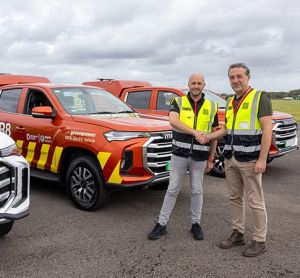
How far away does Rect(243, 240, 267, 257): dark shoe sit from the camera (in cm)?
387

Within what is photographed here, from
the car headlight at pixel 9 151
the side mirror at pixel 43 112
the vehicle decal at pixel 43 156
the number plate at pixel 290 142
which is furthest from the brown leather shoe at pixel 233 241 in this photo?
the number plate at pixel 290 142

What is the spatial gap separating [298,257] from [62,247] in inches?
95.0

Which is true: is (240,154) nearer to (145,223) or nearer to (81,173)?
(145,223)

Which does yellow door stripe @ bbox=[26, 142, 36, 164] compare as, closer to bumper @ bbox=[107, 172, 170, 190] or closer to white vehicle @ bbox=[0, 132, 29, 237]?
bumper @ bbox=[107, 172, 170, 190]

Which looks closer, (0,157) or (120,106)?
(0,157)

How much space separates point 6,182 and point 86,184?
1726 millimetres

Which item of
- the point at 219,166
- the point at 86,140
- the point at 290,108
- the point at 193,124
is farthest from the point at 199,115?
the point at 290,108

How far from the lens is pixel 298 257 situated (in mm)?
3857

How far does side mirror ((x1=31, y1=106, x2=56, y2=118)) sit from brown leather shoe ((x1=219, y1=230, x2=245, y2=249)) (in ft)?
9.97

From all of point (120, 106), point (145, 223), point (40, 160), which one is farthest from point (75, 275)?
point (120, 106)

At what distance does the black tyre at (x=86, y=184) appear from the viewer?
5022mm

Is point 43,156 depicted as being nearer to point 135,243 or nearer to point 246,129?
point 135,243

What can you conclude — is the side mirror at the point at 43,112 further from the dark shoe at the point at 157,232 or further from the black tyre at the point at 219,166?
the black tyre at the point at 219,166

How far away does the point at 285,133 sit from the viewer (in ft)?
25.0
